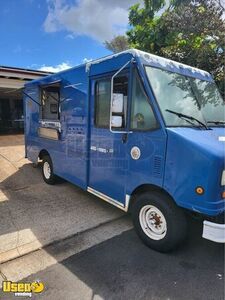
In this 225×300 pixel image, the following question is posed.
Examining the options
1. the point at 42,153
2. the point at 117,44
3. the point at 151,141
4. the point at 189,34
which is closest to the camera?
the point at 151,141

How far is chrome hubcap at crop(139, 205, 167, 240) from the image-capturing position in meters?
3.29

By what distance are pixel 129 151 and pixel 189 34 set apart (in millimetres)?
5312

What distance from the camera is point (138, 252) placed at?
337 cm

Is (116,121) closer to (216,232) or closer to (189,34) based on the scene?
(216,232)

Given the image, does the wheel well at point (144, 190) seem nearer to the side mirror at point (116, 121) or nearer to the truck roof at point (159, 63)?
the side mirror at point (116, 121)

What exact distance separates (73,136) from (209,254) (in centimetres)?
316

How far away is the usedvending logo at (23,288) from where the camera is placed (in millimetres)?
2615

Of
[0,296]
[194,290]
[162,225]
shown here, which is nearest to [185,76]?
[162,225]

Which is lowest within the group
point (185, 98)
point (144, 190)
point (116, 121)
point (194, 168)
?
point (144, 190)

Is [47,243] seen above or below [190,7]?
below

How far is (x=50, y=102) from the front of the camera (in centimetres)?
603

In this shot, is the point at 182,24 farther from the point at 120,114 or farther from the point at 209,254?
the point at 209,254

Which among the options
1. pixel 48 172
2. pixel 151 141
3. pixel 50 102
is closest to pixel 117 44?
pixel 50 102

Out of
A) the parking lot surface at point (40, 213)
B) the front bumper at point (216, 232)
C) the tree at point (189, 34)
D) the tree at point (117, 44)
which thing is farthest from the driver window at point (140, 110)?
the tree at point (117, 44)
